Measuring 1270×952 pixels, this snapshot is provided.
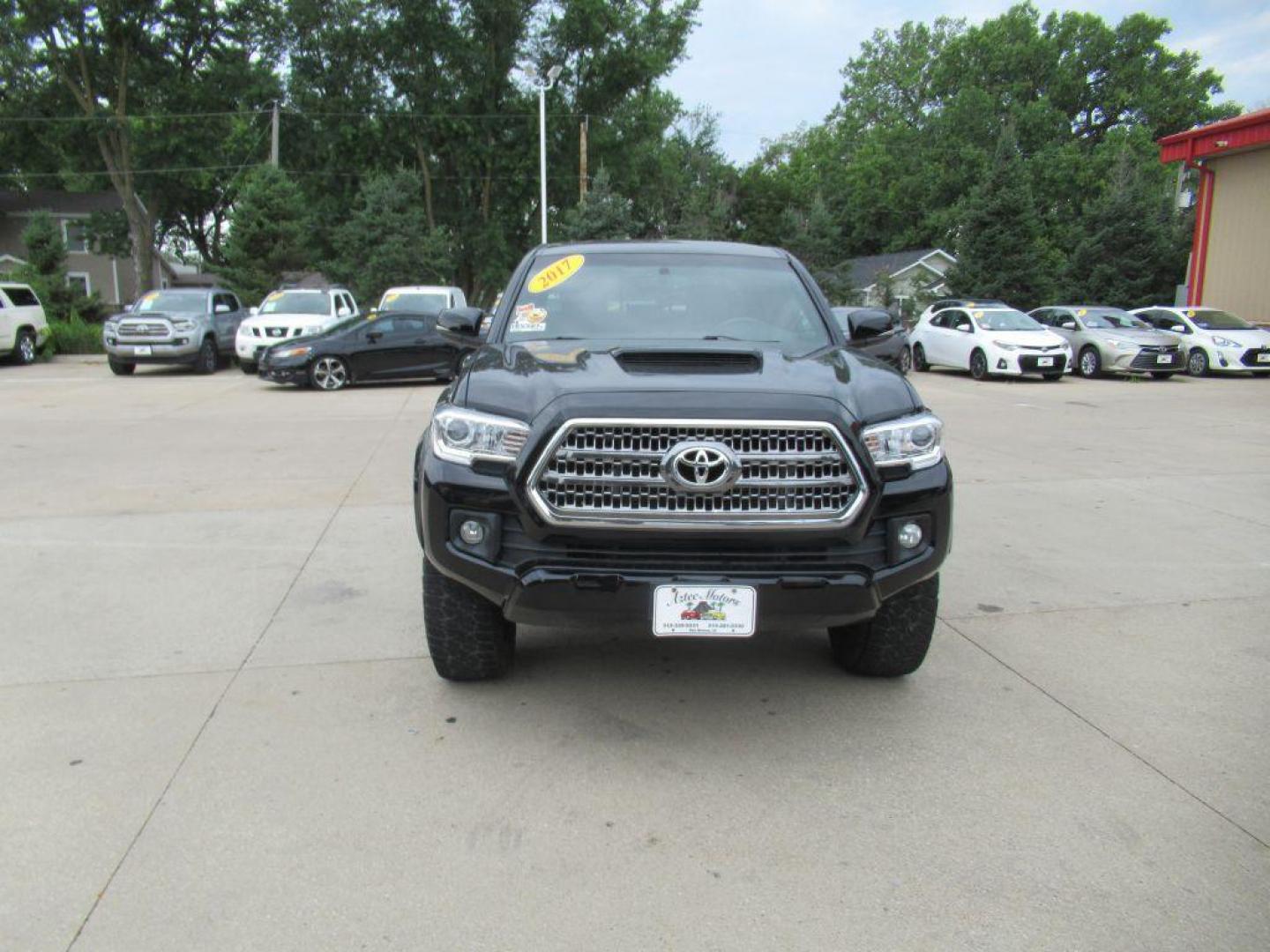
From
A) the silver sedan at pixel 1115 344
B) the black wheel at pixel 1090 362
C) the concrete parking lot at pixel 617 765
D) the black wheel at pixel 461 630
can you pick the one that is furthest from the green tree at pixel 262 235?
the black wheel at pixel 461 630

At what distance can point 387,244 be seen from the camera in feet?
114

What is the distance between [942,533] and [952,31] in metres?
74.2

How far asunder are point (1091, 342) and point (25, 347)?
23.4 metres

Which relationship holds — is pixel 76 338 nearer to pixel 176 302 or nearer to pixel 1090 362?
pixel 176 302

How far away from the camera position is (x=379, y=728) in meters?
3.71

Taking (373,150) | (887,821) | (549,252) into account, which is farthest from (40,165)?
(887,821)

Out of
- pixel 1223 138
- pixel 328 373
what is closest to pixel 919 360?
pixel 1223 138

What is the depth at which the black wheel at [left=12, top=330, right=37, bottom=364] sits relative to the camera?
22.6 m

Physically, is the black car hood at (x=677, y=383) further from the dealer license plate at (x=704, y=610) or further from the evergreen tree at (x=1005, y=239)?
the evergreen tree at (x=1005, y=239)

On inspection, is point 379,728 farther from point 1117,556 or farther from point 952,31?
point 952,31

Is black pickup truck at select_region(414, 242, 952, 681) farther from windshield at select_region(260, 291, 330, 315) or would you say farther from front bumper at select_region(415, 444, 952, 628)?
windshield at select_region(260, 291, 330, 315)

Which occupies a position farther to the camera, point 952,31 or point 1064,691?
point 952,31

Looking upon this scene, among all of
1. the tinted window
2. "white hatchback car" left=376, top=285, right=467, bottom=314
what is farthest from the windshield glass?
the tinted window

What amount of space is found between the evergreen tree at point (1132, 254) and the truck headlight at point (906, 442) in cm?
3191
